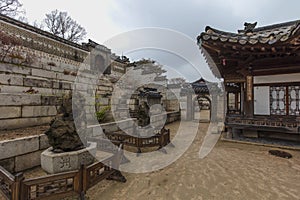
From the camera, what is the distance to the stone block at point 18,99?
4430 mm

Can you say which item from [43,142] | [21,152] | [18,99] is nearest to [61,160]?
[21,152]

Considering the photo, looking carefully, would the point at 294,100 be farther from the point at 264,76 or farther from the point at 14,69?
the point at 14,69

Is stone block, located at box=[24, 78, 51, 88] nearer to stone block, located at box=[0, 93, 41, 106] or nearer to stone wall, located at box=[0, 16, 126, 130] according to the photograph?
stone wall, located at box=[0, 16, 126, 130]

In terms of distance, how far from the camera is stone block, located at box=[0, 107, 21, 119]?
439 cm

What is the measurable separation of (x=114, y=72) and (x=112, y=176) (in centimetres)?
1098

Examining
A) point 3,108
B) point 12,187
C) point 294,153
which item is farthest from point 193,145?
point 3,108

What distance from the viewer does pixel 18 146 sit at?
140 inches

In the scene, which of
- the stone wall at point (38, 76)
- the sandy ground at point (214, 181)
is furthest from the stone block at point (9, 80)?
the sandy ground at point (214, 181)

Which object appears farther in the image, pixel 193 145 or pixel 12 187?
pixel 193 145

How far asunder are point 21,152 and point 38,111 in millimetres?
1976

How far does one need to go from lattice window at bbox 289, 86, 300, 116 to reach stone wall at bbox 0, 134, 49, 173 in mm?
8633

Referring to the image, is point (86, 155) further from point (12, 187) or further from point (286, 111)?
point (286, 111)

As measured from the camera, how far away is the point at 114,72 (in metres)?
13.8

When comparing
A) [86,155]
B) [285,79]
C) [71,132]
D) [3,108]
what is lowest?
[86,155]
